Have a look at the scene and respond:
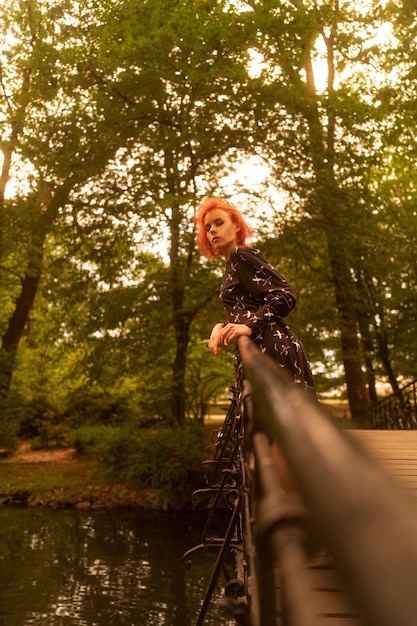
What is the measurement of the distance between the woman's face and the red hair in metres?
0.03

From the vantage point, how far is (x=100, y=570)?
12477 millimetres

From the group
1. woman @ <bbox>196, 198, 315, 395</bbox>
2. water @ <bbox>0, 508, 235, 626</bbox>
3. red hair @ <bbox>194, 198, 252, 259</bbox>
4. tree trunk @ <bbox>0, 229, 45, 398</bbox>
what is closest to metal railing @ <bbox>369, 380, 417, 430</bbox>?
water @ <bbox>0, 508, 235, 626</bbox>

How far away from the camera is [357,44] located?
18781mm

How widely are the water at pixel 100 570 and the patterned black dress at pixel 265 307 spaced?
7.80 meters

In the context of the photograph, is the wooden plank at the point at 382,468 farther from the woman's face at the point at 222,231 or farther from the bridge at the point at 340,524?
the woman's face at the point at 222,231

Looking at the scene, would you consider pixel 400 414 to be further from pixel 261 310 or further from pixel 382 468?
pixel 382 468

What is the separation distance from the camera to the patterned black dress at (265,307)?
3.77 m

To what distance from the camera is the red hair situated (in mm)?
4242

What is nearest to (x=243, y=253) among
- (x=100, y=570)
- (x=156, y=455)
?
(x=100, y=570)

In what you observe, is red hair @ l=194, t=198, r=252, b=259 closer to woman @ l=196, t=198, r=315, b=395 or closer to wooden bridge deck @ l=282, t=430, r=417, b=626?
woman @ l=196, t=198, r=315, b=395

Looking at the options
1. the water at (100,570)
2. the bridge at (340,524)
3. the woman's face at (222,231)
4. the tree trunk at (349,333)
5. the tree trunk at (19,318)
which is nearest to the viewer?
the bridge at (340,524)

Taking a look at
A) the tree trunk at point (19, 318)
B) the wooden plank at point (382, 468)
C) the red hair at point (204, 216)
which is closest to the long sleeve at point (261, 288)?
the red hair at point (204, 216)

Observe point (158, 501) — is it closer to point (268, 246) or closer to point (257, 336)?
point (268, 246)

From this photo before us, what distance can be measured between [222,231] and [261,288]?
57 centimetres
